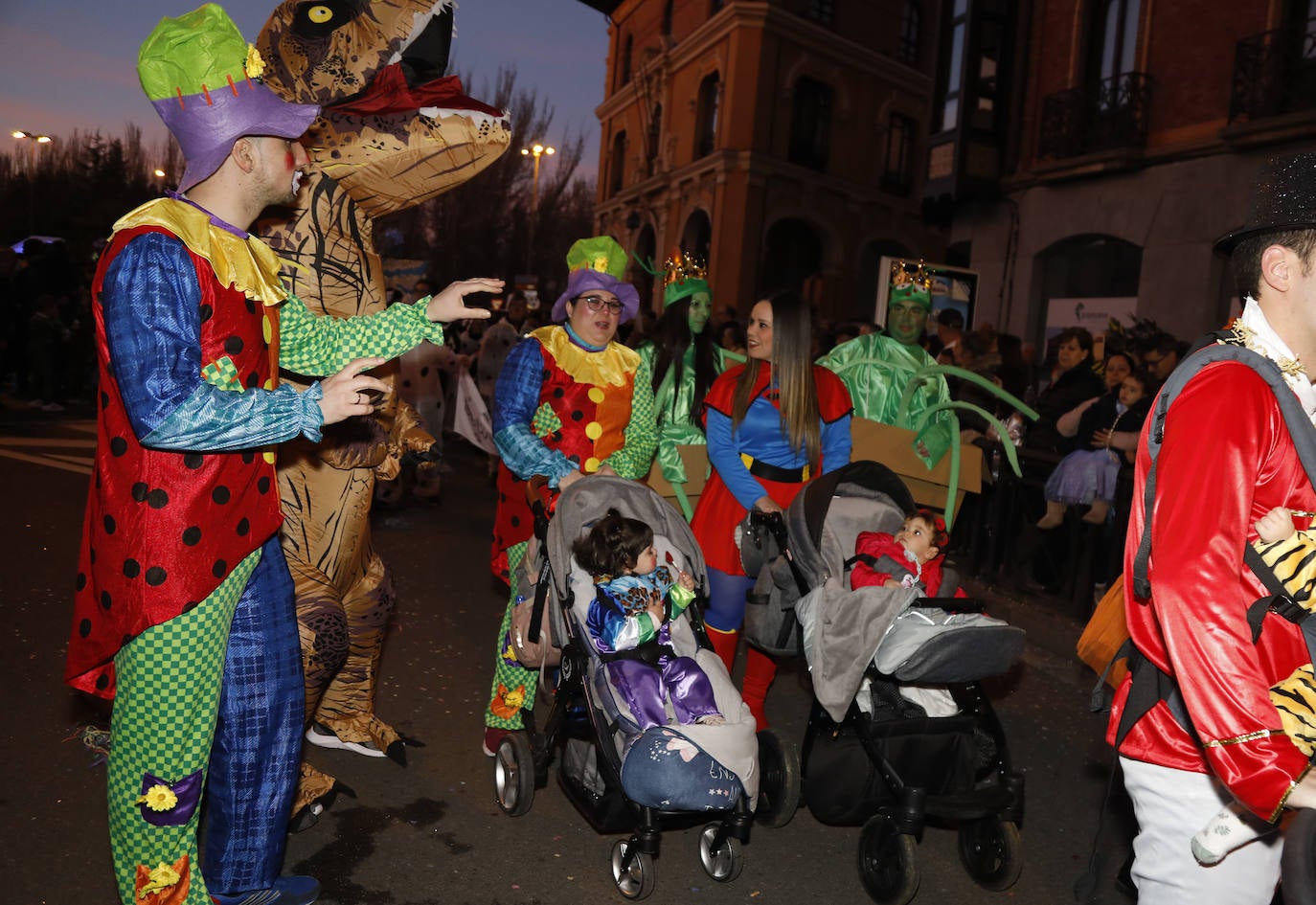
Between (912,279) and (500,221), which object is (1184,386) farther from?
(500,221)

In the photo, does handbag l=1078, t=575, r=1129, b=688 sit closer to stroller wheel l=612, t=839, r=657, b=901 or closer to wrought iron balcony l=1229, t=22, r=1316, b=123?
stroller wheel l=612, t=839, r=657, b=901

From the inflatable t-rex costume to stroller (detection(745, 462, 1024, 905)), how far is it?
5.37 ft

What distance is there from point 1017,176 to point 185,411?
17816 mm

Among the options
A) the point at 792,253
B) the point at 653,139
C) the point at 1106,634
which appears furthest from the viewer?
the point at 653,139

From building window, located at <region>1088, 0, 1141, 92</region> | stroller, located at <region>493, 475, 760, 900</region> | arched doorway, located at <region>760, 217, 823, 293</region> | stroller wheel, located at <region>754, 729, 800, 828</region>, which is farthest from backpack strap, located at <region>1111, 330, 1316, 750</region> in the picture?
arched doorway, located at <region>760, 217, 823, 293</region>

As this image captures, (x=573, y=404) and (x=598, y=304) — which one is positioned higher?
(x=598, y=304)

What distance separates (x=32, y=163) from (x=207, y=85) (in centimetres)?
6260

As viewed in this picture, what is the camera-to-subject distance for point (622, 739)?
338cm

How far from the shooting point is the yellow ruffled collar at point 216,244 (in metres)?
2.36

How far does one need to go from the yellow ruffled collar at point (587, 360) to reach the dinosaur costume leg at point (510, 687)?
781 mm

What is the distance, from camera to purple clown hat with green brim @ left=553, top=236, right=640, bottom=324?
438 centimetres

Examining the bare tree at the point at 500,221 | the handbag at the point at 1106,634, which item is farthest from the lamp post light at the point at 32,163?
the handbag at the point at 1106,634

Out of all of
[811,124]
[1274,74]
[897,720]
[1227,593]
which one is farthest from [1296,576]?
[811,124]

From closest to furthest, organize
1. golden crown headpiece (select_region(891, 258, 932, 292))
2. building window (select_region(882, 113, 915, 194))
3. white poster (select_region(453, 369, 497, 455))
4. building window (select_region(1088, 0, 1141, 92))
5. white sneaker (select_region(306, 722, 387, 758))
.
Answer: white sneaker (select_region(306, 722, 387, 758)), white poster (select_region(453, 369, 497, 455)), golden crown headpiece (select_region(891, 258, 932, 292)), building window (select_region(1088, 0, 1141, 92)), building window (select_region(882, 113, 915, 194))
